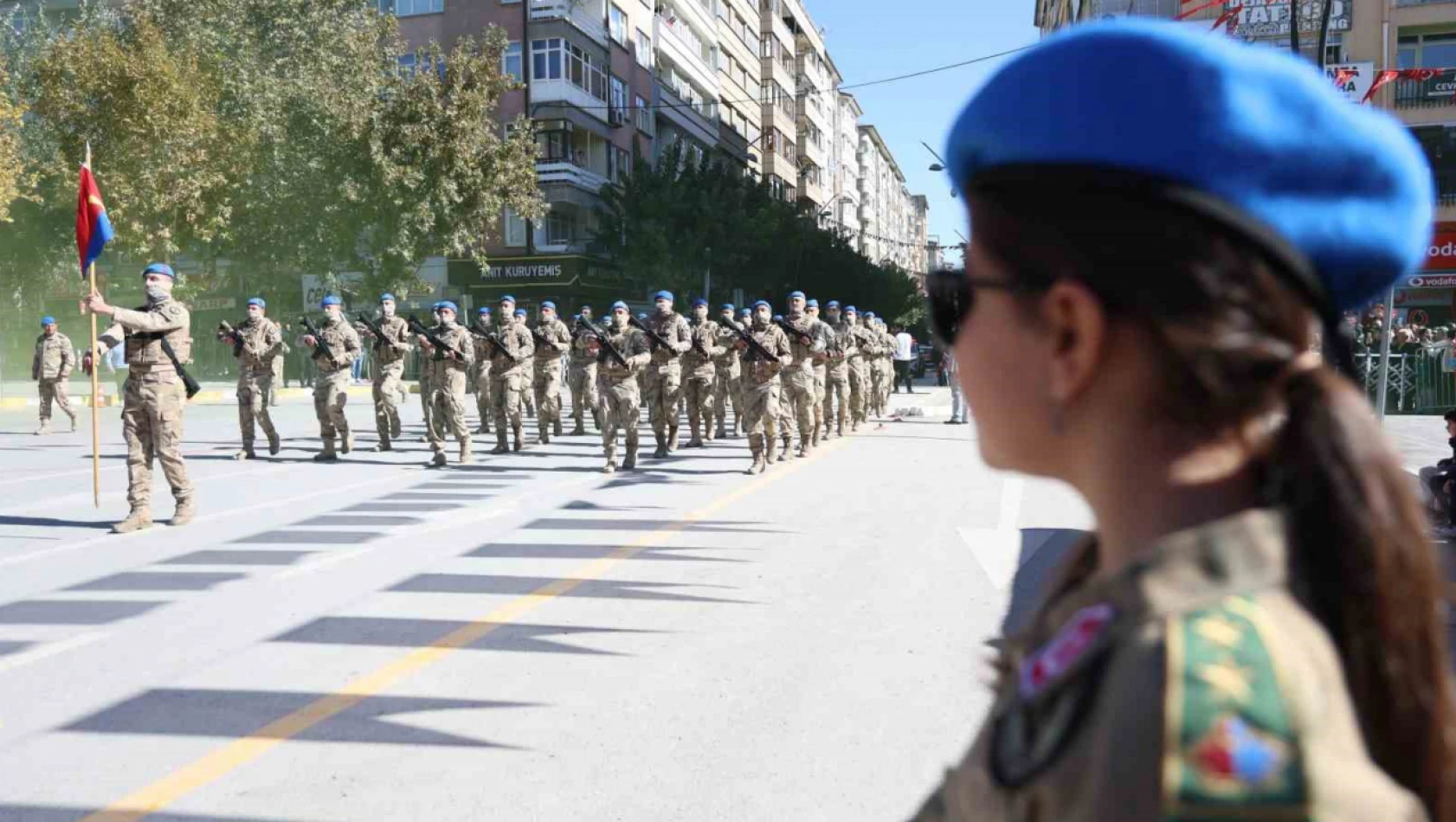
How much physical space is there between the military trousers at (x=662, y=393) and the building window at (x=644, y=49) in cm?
3774

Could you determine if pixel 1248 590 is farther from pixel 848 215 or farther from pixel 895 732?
pixel 848 215

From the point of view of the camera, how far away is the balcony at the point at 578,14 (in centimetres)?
4394

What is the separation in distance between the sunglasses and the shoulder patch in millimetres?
335

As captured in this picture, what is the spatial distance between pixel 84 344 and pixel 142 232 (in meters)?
15.2

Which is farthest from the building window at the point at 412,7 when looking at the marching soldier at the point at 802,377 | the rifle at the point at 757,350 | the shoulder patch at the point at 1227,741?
the shoulder patch at the point at 1227,741

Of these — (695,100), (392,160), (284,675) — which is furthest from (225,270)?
(284,675)

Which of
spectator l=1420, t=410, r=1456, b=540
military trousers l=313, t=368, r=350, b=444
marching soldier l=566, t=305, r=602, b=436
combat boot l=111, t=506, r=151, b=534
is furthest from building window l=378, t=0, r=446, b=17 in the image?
spectator l=1420, t=410, r=1456, b=540

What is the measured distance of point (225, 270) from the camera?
43.7m

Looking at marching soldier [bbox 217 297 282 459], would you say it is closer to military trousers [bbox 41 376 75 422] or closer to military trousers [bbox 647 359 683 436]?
military trousers [bbox 647 359 683 436]

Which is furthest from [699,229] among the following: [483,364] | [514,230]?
[483,364]

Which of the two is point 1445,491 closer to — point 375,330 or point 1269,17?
point 375,330

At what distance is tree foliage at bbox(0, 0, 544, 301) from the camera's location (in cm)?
3288

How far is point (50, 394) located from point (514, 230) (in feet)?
83.2

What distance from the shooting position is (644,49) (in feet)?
175
